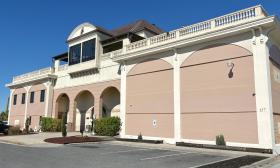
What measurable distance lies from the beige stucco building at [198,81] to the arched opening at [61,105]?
7409 mm

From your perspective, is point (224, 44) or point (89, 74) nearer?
point (224, 44)

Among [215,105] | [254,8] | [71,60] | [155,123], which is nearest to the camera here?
[254,8]

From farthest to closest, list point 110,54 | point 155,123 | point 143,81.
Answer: point 110,54, point 143,81, point 155,123

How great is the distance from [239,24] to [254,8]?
135 centimetres

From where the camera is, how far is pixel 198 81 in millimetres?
19906

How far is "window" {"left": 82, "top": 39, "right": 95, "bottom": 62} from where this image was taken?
3143cm

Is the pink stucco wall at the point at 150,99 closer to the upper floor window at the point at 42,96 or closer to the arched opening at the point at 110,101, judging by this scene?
the arched opening at the point at 110,101

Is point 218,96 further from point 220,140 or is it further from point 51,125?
point 51,125

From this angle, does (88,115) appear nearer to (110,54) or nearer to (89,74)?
(89,74)

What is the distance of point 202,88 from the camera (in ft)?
64.3

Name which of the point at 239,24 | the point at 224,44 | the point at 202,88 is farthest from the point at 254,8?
the point at 202,88

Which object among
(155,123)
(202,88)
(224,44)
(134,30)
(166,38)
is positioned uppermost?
(134,30)

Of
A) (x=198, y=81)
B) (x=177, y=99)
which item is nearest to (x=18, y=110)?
(x=177, y=99)

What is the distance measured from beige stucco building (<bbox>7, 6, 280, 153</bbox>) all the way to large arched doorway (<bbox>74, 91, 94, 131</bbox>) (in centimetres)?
256
